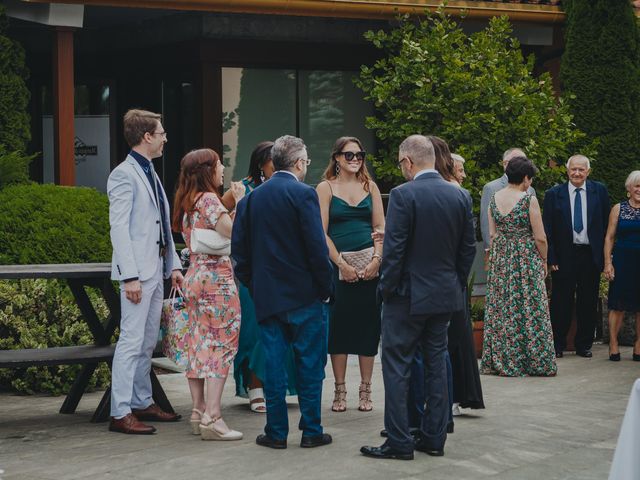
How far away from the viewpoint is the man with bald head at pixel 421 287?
23.0 feet

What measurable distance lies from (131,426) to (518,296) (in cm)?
427

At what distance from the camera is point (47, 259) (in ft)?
36.3

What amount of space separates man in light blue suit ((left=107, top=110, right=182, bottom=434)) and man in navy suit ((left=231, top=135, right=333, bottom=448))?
30.0 inches

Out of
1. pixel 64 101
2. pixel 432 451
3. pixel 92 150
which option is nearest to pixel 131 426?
pixel 432 451

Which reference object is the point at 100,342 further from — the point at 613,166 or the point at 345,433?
the point at 613,166

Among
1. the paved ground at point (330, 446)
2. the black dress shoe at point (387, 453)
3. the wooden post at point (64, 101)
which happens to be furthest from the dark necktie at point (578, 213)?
the wooden post at point (64, 101)

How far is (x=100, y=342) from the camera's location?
8.66m

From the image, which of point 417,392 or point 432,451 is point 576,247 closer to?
point 417,392

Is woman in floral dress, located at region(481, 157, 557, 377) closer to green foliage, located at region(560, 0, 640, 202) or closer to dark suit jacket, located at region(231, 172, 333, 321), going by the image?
dark suit jacket, located at region(231, 172, 333, 321)

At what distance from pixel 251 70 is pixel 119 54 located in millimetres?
2222

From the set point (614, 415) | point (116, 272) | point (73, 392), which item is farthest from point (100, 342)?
point (614, 415)

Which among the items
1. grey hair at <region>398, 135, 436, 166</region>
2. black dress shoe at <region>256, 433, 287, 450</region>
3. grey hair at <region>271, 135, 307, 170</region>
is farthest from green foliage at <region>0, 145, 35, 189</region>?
grey hair at <region>398, 135, 436, 166</region>

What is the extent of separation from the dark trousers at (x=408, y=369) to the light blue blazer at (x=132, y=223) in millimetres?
1714

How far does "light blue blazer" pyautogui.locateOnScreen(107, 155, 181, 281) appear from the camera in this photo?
7.69 metres
